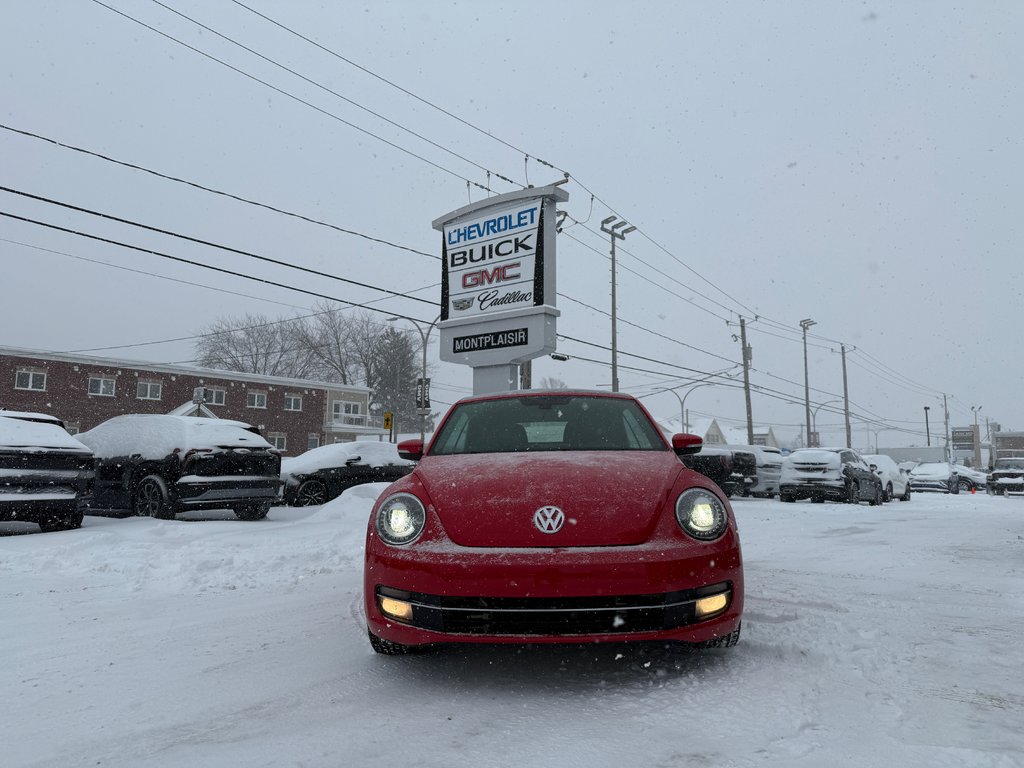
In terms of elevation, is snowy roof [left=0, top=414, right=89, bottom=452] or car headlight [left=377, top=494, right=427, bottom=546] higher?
snowy roof [left=0, top=414, right=89, bottom=452]

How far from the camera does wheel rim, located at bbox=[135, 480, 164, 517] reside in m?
9.37

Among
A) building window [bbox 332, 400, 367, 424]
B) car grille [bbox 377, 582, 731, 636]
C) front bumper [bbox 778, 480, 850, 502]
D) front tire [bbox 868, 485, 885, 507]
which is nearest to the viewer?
car grille [bbox 377, 582, 731, 636]

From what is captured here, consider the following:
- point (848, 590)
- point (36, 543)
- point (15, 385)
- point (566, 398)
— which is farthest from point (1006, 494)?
point (15, 385)

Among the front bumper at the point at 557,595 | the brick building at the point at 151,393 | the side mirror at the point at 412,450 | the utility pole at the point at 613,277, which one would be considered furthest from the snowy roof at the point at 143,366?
the front bumper at the point at 557,595

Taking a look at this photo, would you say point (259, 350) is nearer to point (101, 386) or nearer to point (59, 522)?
point (101, 386)

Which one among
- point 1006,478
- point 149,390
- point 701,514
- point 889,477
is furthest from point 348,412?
point 701,514

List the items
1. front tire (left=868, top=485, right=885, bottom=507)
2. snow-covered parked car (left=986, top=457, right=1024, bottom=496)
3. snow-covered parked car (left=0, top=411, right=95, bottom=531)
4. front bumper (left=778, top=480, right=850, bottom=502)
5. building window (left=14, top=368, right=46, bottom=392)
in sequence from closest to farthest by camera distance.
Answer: snow-covered parked car (left=0, top=411, right=95, bottom=531), front bumper (left=778, top=480, right=850, bottom=502), front tire (left=868, top=485, right=885, bottom=507), snow-covered parked car (left=986, top=457, right=1024, bottom=496), building window (left=14, top=368, right=46, bottom=392)

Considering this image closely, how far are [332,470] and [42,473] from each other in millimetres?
5557

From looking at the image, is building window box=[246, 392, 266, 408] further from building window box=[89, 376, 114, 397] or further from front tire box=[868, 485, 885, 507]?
front tire box=[868, 485, 885, 507]

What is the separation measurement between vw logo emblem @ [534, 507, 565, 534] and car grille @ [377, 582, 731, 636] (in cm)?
29

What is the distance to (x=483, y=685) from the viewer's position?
2.90 meters

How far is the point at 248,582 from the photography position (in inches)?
211

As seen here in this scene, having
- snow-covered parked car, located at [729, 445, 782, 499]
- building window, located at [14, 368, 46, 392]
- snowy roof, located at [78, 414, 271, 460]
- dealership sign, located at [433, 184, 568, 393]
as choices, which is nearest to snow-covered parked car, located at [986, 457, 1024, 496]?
snow-covered parked car, located at [729, 445, 782, 499]

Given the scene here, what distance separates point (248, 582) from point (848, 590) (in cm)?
454
